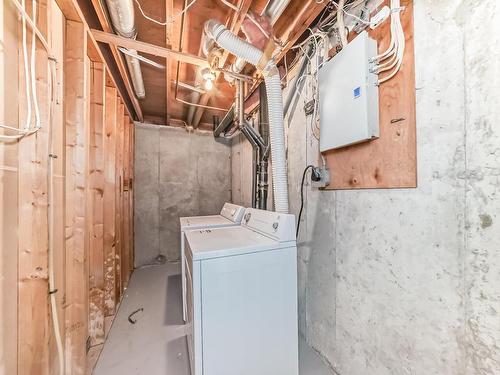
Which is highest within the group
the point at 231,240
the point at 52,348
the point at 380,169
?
the point at 380,169

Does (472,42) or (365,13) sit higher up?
(365,13)

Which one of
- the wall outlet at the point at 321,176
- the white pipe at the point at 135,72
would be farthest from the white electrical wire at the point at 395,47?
the white pipe at the point at 135,72

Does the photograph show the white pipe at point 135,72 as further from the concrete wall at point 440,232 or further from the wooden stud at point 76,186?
the concrete wall at point 440,232

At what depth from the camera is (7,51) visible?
872 mm

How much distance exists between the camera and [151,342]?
182 cm

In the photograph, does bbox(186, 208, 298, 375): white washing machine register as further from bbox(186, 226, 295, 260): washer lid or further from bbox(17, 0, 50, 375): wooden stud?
bbox(17, 0, 50, 375): wooden stud

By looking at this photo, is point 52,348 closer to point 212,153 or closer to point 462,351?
point 462,351

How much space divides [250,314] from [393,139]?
49.8 inches

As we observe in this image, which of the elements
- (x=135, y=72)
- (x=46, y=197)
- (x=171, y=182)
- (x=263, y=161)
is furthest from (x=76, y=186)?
(x=171, y=182)

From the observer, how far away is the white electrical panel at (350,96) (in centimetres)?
118

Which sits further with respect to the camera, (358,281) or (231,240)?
(231,240)

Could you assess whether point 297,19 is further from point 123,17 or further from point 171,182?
point 171,182

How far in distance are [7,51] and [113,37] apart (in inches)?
36.9

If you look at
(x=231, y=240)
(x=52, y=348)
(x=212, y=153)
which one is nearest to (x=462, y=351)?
(x=231, y=240)
